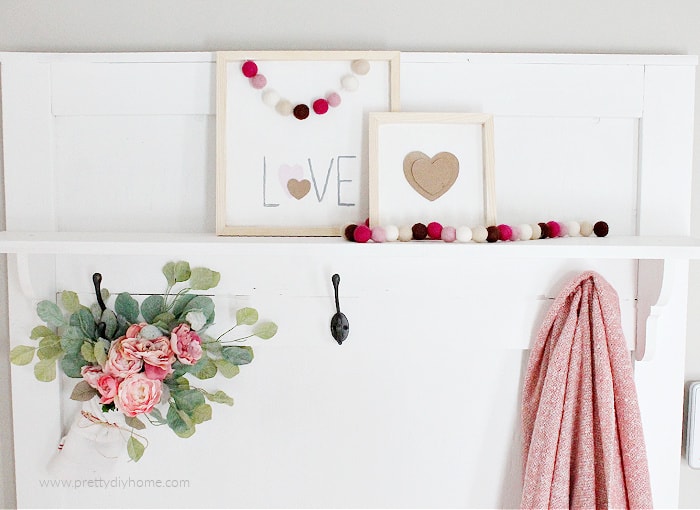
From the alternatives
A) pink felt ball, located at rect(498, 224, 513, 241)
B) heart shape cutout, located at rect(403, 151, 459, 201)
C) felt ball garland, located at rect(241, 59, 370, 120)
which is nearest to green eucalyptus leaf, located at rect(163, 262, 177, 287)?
felt ball garland, located at rect(241, 59, 370, 120)

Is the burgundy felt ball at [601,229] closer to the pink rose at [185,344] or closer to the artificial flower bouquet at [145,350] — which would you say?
the artificial flower bouquet at [145,350]

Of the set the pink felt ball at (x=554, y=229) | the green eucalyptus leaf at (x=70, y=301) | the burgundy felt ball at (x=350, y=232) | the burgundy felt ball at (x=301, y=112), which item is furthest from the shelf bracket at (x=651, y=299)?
the green eucalyptus leaf at (x=70, y=301)

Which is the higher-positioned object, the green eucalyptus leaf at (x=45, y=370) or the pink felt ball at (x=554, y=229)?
the pink felt ball at (x=554, y=229)

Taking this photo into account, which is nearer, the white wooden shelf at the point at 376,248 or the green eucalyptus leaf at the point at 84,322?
the white wooden shelf at the point at 376,248

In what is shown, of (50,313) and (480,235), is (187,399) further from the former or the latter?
(480,235)

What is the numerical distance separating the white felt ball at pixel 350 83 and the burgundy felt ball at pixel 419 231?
0.25 m

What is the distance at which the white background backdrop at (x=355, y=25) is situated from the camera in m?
1.13

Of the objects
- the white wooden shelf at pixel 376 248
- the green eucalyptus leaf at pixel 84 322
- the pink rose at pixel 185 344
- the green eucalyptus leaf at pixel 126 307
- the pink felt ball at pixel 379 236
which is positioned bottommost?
the pink rose at pixel 185 344

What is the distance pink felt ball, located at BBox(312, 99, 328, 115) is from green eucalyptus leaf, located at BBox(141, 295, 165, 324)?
1.31 ft

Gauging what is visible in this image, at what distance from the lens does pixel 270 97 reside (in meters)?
1.10

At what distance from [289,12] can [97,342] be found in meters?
0.62

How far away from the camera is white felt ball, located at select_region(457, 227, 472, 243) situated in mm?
1012

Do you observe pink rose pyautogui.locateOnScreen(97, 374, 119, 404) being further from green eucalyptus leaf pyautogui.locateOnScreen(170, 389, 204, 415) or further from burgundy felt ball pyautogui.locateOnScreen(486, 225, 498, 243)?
burgundy felt ball pyautogui.locateOnScreen(486, 225, 498, 243)

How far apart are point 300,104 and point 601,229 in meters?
0.53
